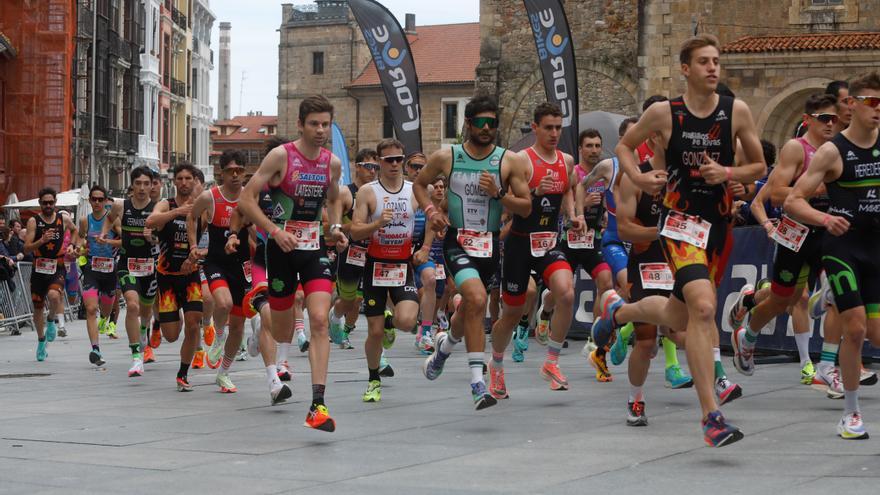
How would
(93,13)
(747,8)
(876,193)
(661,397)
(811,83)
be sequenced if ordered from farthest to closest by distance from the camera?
(93,13), (747,8), (811,83), (661,397), (876,193)

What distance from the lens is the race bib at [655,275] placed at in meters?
8.95

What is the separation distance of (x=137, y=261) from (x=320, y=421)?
6.30 m

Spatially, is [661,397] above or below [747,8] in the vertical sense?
below

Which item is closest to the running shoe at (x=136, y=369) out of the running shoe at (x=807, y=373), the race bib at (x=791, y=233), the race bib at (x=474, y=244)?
the race bib at (x=474, y=244)

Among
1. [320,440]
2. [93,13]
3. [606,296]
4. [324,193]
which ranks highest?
[93,13]

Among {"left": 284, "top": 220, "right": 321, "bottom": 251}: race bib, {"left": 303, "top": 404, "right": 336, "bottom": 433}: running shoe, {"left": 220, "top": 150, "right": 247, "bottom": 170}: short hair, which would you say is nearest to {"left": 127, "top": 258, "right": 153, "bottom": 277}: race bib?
{"left": 220, "top": 150, "right": 247, "bottom": 170}: short hair

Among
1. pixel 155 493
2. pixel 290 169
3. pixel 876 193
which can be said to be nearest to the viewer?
pixel 155 493

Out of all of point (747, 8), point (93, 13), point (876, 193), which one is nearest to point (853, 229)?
point (876, 193)

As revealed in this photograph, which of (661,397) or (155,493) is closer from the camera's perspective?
(155,493)

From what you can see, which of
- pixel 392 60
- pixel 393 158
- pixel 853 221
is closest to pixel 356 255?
pixel 393 158

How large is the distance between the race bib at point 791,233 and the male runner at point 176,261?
16.7 feet

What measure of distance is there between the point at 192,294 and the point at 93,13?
4089cm

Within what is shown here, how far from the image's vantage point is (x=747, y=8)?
35.3m

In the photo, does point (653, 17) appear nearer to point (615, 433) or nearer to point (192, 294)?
point (192, 294)
